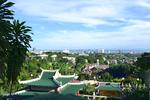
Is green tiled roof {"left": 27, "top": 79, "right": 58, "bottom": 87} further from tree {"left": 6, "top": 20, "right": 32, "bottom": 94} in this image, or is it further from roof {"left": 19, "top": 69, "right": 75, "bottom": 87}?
tree {"left": 6, "top": 20, "right": 32, "bottom": 94}

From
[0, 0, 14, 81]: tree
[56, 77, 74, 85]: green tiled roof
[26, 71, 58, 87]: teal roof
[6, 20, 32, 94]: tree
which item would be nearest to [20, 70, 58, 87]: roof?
[26, 71, 58, 87]: teal roof

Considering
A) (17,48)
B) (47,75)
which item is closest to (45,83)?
(47,75)

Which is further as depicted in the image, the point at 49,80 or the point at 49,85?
the point at 49,80

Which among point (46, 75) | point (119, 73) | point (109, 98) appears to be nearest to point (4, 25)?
point (46, 75)

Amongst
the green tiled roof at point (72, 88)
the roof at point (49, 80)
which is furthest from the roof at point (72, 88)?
the roof at point (49, 80)

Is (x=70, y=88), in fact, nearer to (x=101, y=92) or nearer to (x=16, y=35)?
(x=101, y=92)

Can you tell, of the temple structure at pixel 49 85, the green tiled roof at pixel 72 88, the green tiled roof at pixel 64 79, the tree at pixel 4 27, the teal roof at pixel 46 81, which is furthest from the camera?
the green tiled roof at pixel 64 79

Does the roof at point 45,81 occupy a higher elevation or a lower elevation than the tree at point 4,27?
lower

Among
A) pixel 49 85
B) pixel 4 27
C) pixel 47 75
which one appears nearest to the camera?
pixel 4 27

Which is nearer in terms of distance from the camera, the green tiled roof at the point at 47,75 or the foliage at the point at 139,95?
the foliage at the point at 139,95

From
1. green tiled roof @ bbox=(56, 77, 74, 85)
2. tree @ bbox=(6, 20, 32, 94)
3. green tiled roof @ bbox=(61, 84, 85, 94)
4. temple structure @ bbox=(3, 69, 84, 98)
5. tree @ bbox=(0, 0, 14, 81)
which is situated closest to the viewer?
tree @ bbox=(0, 0, 14, 81)

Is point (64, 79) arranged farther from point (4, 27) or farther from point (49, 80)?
point (4, 27)

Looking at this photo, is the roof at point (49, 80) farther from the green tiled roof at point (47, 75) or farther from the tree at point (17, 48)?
the tree at point (17, 48)
